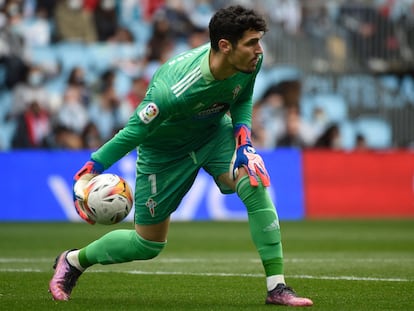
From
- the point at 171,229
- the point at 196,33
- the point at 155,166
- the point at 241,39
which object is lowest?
the point at 171,229

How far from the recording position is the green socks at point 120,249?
25.1 feet

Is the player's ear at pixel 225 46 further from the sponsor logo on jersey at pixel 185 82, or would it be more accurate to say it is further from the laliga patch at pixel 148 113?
the laliga patch at pixel 148 113

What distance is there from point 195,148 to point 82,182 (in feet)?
3.72

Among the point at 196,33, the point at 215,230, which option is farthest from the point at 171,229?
the point at 196,33

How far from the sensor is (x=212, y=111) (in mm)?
7387

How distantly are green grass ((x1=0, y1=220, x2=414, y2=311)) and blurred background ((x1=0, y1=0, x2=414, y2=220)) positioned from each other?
107 inches

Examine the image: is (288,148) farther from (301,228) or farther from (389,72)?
(389,72)

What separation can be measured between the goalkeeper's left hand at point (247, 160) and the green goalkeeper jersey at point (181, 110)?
134mm

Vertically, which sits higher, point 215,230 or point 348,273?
point 348,273

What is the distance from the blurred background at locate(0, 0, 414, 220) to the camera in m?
19.4

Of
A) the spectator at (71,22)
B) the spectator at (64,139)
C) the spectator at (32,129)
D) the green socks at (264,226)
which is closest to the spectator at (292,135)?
the spectator at (64,139)

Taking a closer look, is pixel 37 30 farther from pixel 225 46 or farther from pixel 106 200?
pixel 106 200

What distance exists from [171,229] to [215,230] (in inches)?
32.6

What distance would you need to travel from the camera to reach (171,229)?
16969mm
